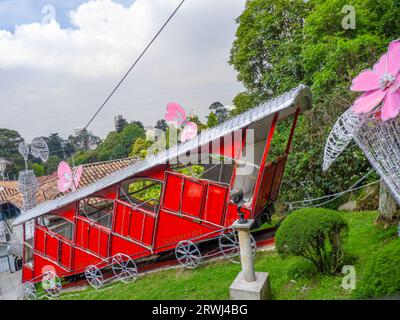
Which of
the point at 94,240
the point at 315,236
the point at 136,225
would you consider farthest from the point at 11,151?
the point at 315,236

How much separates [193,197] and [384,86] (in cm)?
357

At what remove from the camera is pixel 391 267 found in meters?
2.77

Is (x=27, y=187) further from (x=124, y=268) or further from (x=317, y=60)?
(x=317, y=60)

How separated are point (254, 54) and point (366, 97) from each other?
12073mm

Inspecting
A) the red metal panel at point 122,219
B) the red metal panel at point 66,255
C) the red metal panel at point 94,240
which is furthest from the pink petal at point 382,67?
the red metal panel at point 66,255

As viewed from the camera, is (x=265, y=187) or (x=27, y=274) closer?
(x=265, y=187)

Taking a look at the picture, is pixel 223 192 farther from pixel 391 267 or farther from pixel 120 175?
pixel 391 267

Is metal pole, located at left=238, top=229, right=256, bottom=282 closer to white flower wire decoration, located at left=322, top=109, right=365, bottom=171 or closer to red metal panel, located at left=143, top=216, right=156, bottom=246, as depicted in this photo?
white flower wire decoration, located at left=322, top=109, right=365, bottom=171

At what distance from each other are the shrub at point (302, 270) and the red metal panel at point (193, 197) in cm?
194

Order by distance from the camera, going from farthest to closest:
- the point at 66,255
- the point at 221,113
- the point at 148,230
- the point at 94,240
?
the point at 221,113, the point at 66,255, the point at 94,240, the point at 148,230

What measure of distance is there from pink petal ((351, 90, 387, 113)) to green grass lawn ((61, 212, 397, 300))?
2061mm

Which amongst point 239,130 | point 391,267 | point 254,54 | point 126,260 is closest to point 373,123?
point 391,267

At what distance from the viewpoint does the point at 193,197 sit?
5684 mm

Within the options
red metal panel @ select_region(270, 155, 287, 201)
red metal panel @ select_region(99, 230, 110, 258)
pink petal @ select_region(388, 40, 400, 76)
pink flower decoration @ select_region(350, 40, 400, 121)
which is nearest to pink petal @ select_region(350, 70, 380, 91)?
pink flower decoration @ select_region(350, 40, 400, 121)
